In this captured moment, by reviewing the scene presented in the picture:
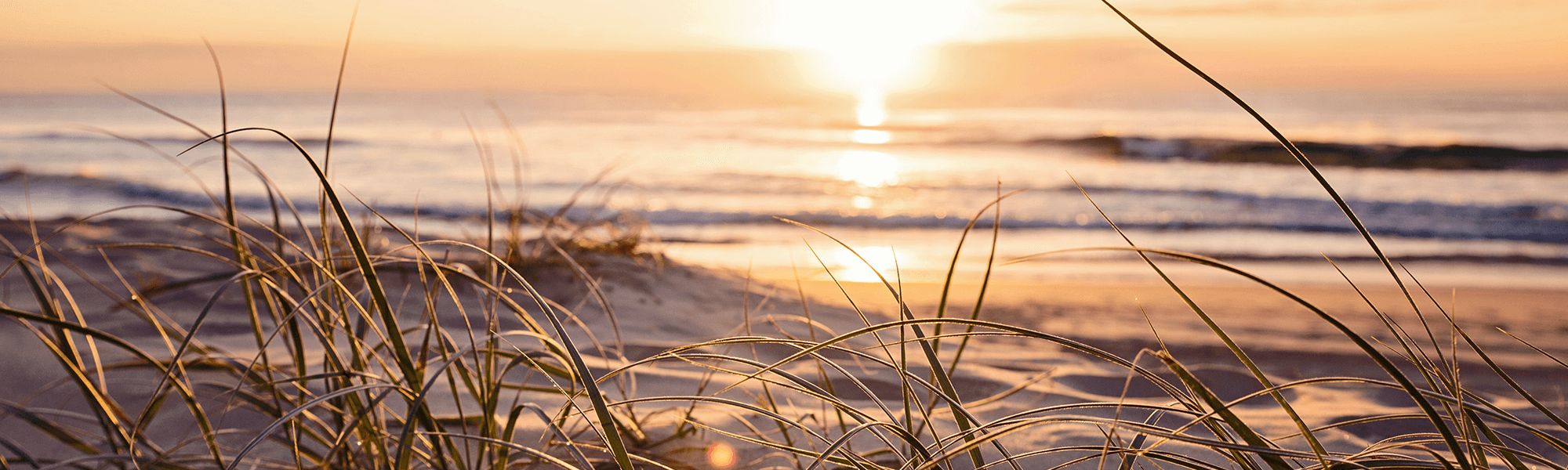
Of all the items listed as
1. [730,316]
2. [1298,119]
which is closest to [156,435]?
[730,316]

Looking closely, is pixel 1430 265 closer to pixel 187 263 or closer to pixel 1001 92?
pixel 187 263

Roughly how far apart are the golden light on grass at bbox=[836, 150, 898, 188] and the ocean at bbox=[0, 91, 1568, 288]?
10 centimetres

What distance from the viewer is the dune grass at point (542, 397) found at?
0.90m

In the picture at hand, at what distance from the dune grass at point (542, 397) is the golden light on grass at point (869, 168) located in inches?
366

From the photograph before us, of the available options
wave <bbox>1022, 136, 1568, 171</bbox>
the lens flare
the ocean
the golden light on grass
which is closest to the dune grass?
the lens flare

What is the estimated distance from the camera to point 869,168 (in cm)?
1465

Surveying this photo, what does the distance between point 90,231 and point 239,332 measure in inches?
101

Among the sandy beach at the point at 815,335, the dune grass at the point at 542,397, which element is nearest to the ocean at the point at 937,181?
the dune grass at the point at 542,397

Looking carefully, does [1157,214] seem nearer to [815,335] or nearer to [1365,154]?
[1365,154]

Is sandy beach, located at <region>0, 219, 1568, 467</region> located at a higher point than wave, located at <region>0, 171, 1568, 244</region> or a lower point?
lower

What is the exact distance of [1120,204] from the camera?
9.96 meters

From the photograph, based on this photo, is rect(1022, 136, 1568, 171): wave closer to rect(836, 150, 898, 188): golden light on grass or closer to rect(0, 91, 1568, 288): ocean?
rect(0, 91, 1568, 288): ocean

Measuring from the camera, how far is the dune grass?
0.90 metres

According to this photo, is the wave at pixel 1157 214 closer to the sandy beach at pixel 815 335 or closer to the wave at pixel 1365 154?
the sandy beach at pixel 815 335
